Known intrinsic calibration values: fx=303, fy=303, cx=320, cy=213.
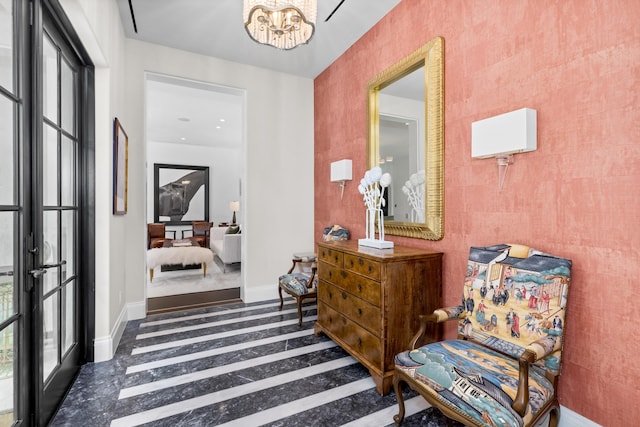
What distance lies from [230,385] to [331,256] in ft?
4.17

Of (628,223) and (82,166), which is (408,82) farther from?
(82,166)

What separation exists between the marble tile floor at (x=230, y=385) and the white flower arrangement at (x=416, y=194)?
52.3 inches

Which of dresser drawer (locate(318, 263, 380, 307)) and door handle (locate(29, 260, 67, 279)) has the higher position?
door handle (locate(29, 260, 67, 279))

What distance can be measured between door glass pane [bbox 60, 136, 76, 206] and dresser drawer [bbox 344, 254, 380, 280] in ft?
6.84

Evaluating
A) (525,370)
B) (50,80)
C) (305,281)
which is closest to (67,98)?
(50,80)

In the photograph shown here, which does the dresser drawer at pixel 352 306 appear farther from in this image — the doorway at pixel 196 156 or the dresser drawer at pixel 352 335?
the doorway at pixel 196 156

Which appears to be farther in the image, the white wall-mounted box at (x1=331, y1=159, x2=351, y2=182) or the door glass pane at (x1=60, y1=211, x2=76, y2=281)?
the white wall-mounted box at (x1=331, y1=159, x2=351, y2=182)

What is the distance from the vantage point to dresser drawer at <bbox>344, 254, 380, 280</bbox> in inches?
83.9

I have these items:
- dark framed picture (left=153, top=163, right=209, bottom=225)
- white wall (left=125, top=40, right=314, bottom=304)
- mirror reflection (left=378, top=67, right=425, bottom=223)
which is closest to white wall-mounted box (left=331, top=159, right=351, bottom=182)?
mirror reflection (left=378, top=67, right=425, bottom=223)

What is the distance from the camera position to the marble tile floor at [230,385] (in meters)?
1.82

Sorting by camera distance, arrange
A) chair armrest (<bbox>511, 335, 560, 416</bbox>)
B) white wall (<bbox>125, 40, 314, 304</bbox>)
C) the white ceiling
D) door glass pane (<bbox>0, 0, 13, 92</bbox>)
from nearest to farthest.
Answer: chair armrest (<bbox>511, 335, 560, 416</bbox>) → door glass pane (<bbox>0, 0, 13, 92</bbox>) → the white ceiling → white wall (<bbox>125, 40, 314, 304</bbox>)

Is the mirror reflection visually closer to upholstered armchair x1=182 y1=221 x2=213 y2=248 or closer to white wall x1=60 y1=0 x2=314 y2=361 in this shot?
white wall x1=60 y1=0 x2=314 y2=361

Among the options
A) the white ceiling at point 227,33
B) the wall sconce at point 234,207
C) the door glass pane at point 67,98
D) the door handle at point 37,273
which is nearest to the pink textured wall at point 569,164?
the white ceiling at point 227,33

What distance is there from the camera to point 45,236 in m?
1.79
